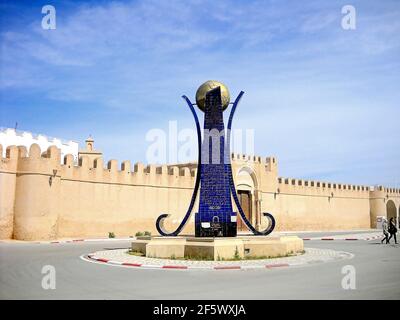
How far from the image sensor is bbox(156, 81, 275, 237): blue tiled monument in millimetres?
14172

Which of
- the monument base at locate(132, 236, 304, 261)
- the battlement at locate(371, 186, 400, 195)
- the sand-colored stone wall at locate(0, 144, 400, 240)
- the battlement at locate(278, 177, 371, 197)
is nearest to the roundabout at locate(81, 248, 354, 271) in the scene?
the monument base at locate(132, 236, 304, 261)

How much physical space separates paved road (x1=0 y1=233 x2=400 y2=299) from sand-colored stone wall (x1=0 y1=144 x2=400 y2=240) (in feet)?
40.4

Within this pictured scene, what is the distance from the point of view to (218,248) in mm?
12250

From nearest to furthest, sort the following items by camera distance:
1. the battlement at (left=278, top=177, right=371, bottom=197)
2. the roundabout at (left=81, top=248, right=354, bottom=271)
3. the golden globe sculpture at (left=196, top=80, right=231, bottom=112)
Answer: the roundabout at (left=81, top=248, right=354, bottom=271), the golden globe sculpture at (left=196, top=80, right=231, bottom=112), the battlement at (left=278, top=177, right=371, bottom=197)

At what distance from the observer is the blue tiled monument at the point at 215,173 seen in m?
14.2

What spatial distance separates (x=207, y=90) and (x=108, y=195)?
14142 millimetres

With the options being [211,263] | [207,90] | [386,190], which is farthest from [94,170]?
[386,190]

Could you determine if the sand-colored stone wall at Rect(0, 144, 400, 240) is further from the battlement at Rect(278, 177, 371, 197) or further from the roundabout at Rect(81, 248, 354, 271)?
the roundabout at Rect(81, 248, 354, 271)

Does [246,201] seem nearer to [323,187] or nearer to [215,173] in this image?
[323,187]

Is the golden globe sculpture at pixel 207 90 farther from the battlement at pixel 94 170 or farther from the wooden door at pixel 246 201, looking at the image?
the wooden door at pixel 246 201

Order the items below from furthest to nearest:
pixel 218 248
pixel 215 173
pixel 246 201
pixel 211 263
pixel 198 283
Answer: pixel 246 201
pixel 215 173
pixel 218 248
pixel 211 263
pixel 198 283

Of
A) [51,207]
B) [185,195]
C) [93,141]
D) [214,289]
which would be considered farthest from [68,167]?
[214,289]

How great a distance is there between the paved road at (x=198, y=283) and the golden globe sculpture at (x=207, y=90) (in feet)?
22.0
